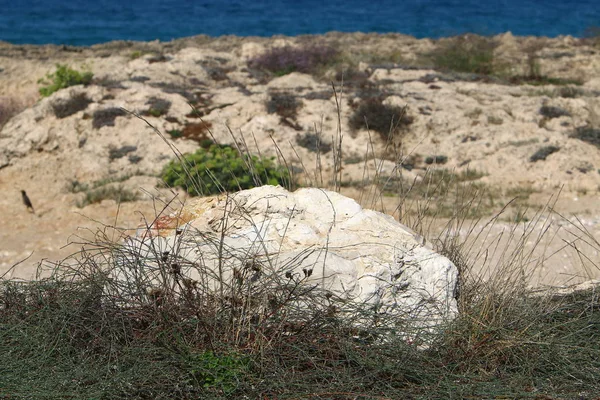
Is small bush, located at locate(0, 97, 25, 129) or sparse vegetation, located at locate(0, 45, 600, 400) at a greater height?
sparse vegetation, located at locate(0, 45, 600, 400)

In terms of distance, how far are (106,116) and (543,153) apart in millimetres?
7047

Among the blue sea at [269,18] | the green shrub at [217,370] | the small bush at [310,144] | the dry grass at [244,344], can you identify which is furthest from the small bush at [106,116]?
the blue sea at [269,18]

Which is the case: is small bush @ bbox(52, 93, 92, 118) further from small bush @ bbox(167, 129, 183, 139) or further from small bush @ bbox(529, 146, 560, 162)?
small bush @ bbox(529, 146, 560, 162)

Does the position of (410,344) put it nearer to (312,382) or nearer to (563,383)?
(312,382)

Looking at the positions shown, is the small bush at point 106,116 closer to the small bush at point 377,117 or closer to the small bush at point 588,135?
the small bush at point 377,117

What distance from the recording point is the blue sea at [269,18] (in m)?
32.4

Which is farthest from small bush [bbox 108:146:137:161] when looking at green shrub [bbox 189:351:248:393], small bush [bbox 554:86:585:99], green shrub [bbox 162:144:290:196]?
green shrub [bbox 189:351:248:393]

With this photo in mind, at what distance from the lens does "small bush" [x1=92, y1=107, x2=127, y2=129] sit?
12.2 m

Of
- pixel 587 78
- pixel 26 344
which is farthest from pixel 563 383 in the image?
pixel 587 78

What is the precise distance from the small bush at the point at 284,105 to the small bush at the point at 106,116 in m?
2.47

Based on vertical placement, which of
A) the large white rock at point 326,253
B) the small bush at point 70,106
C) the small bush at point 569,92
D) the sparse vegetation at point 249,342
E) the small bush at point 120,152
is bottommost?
the small bush at point 120,152

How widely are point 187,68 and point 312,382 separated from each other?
11566 millimetres

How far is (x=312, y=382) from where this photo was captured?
12.6 feet

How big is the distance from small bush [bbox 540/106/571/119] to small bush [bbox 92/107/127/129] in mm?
7064
